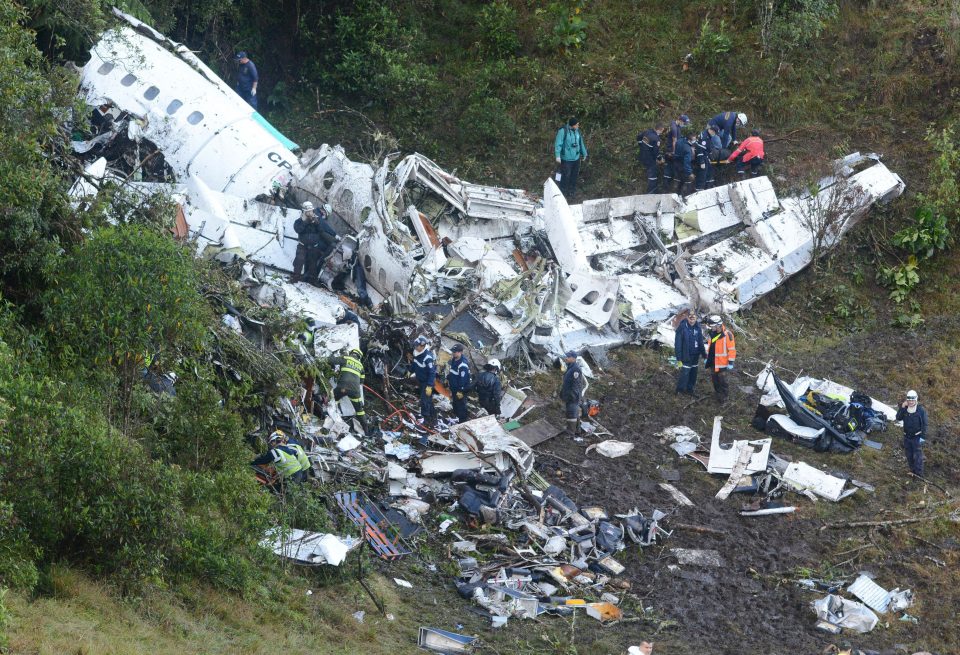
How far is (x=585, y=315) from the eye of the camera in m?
15.8

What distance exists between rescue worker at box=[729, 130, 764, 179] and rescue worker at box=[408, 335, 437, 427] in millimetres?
8323

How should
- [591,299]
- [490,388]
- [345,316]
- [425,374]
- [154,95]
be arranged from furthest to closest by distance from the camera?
[154,95] < [591,299] < [345,316] < [490,388] < [425,374]

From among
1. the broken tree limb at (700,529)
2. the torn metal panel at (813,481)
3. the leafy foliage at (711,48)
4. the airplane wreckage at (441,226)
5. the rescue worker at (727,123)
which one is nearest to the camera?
the broken tree limb at (700,529)

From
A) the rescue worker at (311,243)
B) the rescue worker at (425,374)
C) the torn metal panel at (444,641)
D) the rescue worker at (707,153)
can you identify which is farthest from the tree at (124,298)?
the rescue worker at (707,153)

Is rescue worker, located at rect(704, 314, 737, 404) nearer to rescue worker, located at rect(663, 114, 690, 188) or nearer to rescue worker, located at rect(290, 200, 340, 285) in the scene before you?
rescue worker, located at rect(663, 114, 690, 188)

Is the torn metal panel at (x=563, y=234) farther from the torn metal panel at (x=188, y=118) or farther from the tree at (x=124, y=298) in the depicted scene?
A: the tree at (x=124, y=298)

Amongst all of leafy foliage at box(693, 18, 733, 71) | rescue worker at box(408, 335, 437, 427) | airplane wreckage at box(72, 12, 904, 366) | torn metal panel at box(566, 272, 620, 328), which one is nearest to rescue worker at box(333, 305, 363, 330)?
airplane wreckage at box(72, 12, 904, 366)

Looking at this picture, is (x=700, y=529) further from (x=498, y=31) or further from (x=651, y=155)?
(x=498, y=31)

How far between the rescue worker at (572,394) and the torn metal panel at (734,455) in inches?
70.8

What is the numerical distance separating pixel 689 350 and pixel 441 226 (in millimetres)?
4516

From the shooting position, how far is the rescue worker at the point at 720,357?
14.5m

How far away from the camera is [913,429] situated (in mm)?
13023

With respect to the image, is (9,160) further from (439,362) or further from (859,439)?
(859,439)

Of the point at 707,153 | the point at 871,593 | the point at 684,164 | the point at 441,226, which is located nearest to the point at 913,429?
the point at 871,593
